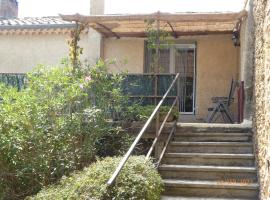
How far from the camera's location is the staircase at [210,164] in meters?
6.59

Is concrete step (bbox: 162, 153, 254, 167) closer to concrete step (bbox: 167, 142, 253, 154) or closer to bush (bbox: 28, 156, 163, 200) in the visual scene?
concrete step (bbox: 167, 142, 253, 154)

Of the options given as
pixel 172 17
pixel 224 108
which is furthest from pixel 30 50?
pixel 224 108

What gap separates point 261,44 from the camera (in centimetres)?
636

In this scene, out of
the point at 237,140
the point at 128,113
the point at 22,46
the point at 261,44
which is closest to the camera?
the point at 261,44

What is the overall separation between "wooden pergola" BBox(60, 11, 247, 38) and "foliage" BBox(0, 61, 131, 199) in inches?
101

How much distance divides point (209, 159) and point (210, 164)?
9 centimetres

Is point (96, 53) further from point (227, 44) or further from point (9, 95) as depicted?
point (9, 95)

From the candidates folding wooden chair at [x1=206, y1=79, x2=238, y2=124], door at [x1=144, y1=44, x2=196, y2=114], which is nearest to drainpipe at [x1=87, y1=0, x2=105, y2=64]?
door at [x1=144, y1=44, x2=196, y2=114]

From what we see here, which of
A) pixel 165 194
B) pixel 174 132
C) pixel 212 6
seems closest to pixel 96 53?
pixel 212 6

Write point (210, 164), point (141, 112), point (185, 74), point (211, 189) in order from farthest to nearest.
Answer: point (185, 74) → point (141, 112) → point (210, 164) → point (211, 189)

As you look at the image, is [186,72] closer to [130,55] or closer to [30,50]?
[130,55]

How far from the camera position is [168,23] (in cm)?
1077

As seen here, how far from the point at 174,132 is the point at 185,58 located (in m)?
4.53

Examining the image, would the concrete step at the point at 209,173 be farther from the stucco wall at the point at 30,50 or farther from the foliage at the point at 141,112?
the stucco wall at the point at 30,50
